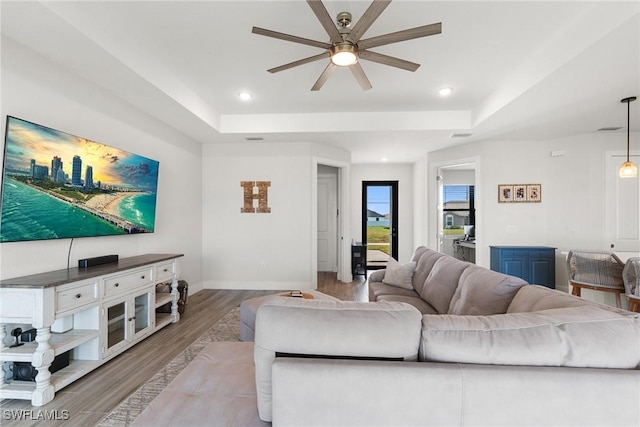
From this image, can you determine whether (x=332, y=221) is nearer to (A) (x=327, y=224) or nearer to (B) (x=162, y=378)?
(A) (x=327, y=224)

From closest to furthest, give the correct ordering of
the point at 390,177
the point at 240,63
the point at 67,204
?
the point at 67,204 < the point at 240,63 < the point at 390,177

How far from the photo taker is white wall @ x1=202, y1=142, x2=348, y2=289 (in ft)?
17.2

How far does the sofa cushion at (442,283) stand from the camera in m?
2.54

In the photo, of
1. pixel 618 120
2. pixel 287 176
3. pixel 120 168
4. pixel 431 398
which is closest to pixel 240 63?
pixel 120 168

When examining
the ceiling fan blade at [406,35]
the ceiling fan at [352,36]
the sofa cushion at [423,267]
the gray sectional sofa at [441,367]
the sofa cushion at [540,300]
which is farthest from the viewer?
the sofa cushion at [423,267]

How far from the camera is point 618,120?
4.06m

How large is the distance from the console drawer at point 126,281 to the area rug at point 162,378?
2.66ft

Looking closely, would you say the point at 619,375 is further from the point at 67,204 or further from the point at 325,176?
the point at 325,176

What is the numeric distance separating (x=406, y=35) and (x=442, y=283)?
6.66 feet

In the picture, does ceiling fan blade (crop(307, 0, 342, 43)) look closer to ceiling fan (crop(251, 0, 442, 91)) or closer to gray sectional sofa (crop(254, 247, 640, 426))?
ceiling fan (crop(251, 0, 442, 91))

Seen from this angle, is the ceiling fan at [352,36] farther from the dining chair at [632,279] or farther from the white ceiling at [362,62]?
the dining chair at [632,279]

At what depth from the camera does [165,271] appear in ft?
11.4

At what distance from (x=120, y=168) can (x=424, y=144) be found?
4692 millimetres

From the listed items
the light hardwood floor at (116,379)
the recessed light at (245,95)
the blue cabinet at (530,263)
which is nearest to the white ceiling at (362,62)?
the recessed light at (245,95)
